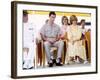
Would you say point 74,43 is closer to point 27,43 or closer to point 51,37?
point 51,37

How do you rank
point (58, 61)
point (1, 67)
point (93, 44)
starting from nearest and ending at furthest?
point (1, 67) < point (58, 61) < point (93, 44)

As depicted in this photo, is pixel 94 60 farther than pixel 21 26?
Yes

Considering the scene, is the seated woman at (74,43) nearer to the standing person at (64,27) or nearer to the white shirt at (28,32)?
the standing person at (64,27)

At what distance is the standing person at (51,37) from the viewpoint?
1733 mm

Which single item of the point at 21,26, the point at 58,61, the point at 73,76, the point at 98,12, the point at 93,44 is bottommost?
the point at 73,76

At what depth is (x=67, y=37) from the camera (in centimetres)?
180

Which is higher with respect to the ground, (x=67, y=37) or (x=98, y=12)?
(x=98, y=12)

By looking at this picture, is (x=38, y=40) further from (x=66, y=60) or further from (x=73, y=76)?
(x=73, y=76)

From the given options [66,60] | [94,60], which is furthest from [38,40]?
[94,60]

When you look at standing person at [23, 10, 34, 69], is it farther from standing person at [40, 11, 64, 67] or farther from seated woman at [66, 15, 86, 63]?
seated woman at [66, 15, 86, 63]

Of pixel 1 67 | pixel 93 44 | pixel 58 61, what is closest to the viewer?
pixel 1 67

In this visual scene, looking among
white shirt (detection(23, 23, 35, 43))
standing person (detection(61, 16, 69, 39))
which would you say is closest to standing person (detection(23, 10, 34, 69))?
white shirt (detection(23, 23, 35, 43))

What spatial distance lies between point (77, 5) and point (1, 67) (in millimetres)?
729

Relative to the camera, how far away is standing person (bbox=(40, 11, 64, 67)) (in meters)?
1.73
